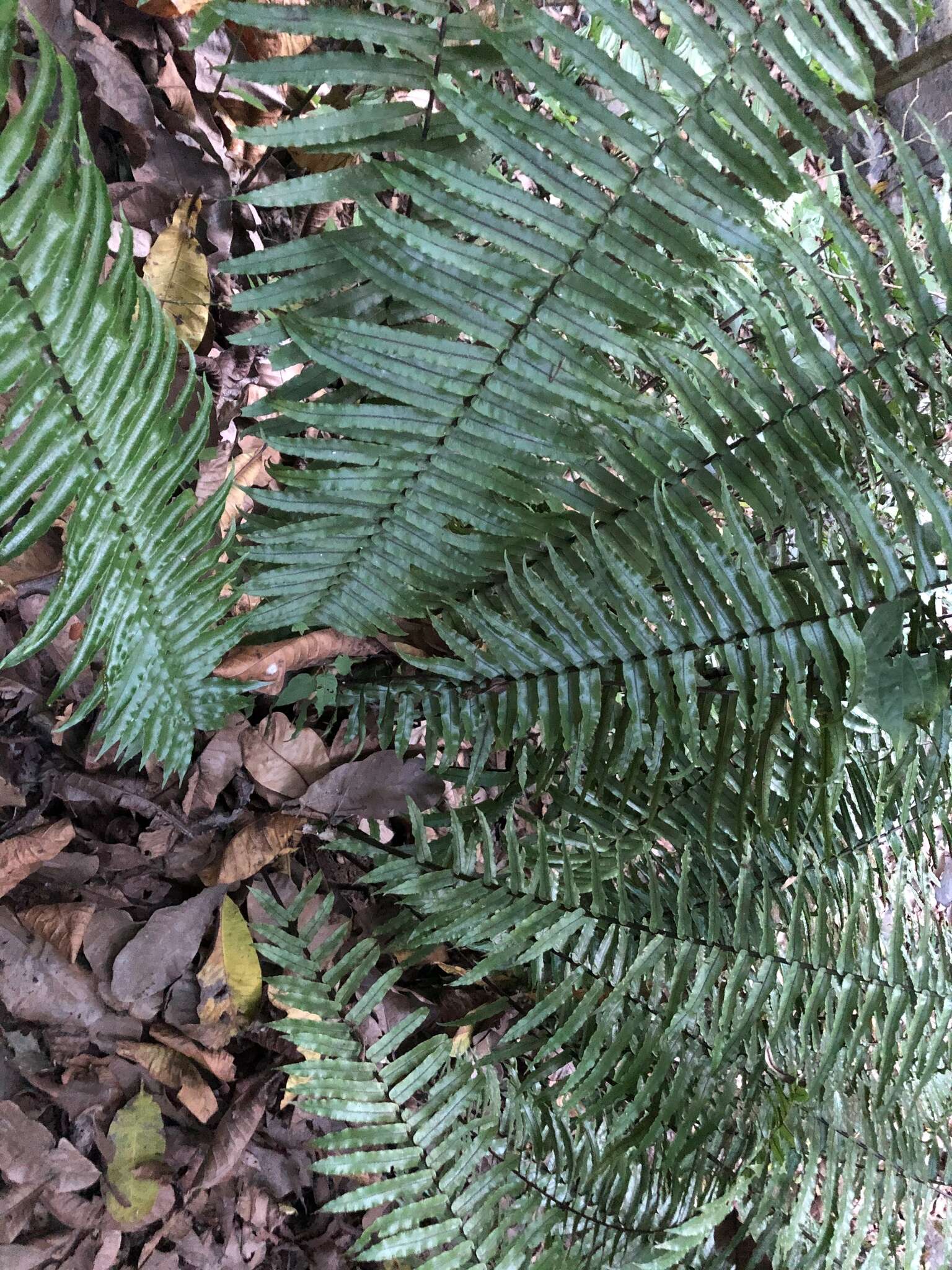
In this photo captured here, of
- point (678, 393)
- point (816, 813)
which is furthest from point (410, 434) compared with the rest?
point (816, 813)

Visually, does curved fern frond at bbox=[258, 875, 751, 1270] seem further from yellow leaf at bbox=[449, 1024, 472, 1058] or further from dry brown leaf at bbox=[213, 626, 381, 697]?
dry brown leaf at bbox=[213, 626, 381, 697]

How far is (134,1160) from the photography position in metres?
1.70

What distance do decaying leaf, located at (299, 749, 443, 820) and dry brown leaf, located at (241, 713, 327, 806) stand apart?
0.04 m

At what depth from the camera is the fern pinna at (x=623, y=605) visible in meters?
1.15

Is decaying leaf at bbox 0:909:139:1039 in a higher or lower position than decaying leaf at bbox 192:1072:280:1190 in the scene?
higher

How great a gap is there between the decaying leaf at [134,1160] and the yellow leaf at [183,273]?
1616 mm

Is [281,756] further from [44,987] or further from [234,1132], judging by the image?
[234,1132]

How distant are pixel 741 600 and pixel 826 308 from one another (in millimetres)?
471

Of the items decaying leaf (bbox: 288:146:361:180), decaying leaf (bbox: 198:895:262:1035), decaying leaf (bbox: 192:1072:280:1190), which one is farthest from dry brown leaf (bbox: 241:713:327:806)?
decaying leaf (bbox: 288:146:361:180)

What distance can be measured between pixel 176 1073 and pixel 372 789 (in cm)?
70

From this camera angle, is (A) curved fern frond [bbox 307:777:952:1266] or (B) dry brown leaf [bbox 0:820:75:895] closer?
(A) curved fern frond [bbox 307:777:952:1266]

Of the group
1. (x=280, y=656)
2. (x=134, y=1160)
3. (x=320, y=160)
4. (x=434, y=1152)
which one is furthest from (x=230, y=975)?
(x=320, y=160)

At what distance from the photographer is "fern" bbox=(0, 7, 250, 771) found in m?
1.01

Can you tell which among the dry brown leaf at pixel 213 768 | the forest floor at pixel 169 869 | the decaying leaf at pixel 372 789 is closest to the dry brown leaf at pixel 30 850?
the forest floor at pixel 169 869
